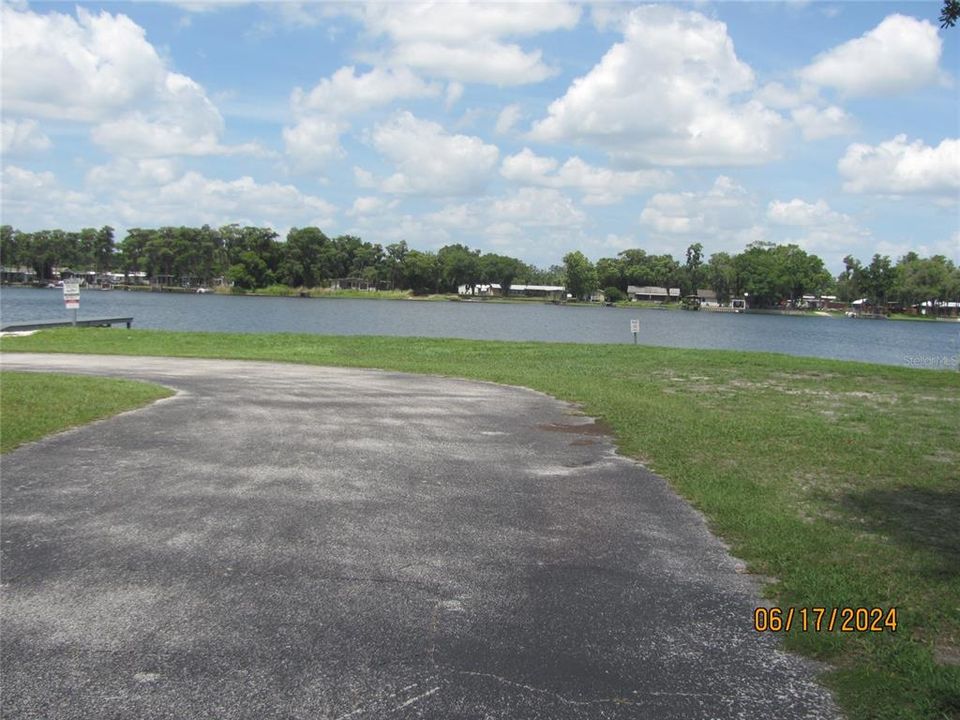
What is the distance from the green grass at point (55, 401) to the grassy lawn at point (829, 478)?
314 inches

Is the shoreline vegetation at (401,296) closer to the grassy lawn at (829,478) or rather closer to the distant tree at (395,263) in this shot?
the distant tree at (395,263)

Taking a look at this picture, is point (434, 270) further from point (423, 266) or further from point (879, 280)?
point (879, 280)

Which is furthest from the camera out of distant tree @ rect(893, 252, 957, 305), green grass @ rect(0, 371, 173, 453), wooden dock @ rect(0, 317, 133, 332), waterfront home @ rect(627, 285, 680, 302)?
waterfront home @ rect(627, 285, 680, 302)

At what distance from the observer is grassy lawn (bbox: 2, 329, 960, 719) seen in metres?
4.83

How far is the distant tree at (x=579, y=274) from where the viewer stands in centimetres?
17750

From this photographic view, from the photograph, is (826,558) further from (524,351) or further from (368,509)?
(524,351)

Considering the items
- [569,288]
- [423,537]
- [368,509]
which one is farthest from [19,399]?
[569,288]

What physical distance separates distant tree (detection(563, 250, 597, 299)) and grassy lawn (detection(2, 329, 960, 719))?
15364 centimetres

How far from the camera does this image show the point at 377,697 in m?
4.16

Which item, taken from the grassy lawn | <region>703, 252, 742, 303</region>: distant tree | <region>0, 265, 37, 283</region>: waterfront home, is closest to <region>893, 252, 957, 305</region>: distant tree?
<region>703, 252, 742, 303</region>: distant tree

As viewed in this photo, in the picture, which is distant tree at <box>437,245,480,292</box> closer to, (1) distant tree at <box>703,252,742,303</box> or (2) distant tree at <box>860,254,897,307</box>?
(1) distant tree at <box>703,252,742,303</box>

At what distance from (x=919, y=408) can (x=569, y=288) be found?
17031 cm

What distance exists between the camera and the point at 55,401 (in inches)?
515

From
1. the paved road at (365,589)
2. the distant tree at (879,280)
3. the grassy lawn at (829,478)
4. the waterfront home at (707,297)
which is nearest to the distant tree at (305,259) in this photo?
the waterfront home at (707,297)
